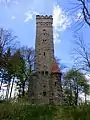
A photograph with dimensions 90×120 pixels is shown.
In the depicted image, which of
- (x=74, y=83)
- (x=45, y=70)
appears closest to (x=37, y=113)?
(x=74, y=83)

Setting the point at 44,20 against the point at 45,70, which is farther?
the point at 44,20

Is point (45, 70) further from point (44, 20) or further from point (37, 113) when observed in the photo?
point (37, 113)

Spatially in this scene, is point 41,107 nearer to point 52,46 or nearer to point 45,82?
point 45,82

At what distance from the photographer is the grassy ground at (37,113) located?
658 inches

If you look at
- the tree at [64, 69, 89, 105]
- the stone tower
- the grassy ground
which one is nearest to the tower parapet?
the stone tower

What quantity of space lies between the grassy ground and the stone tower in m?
38.5

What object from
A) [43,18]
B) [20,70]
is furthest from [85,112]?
[43,18]

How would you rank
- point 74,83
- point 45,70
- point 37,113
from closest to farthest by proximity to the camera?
point 37,113
point 74,83
point 45,70

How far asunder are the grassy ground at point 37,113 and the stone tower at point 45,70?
126 feet

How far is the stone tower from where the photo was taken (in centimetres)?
5994

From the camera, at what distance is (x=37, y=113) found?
19.0 m

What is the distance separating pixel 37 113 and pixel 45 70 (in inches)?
1753

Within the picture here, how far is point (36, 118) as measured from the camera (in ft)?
58.2

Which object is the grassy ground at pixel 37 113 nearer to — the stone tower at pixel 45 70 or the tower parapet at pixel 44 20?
the stone tower at pixel 45 70
